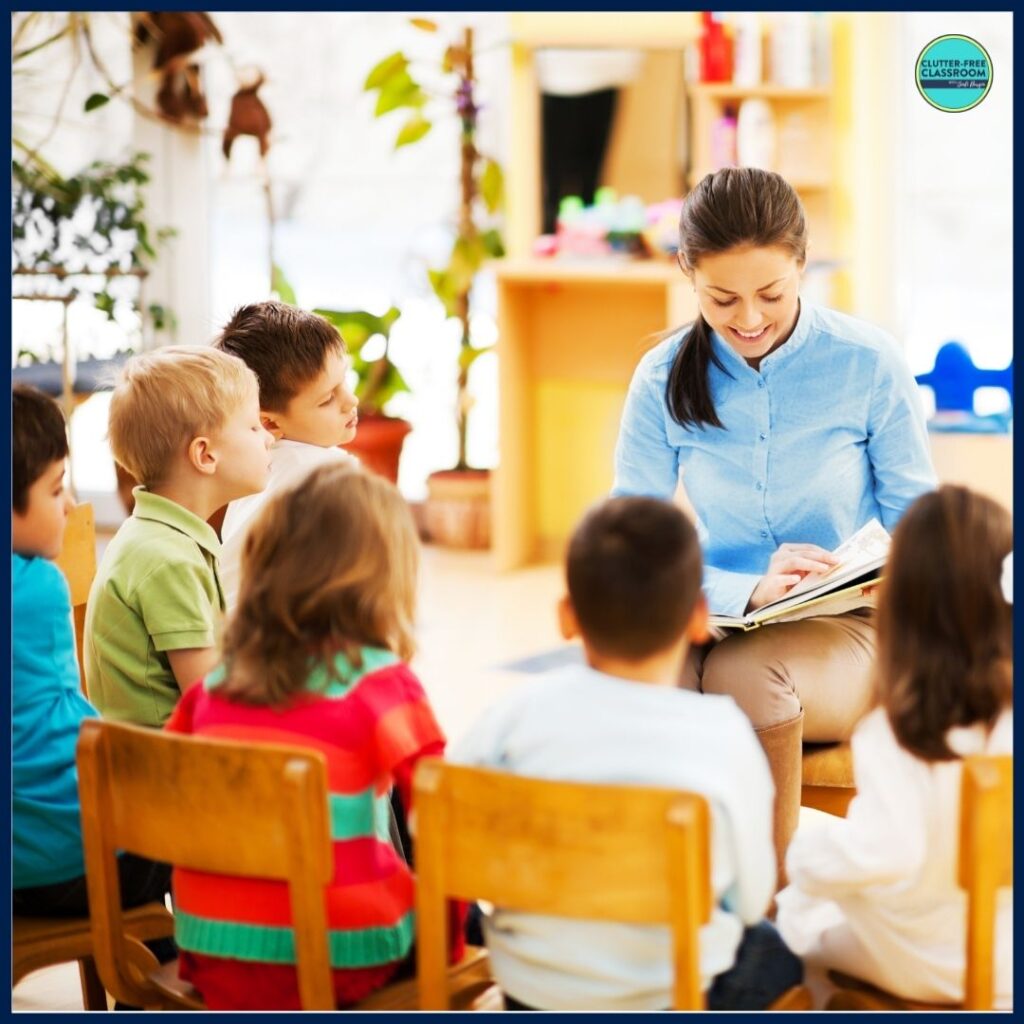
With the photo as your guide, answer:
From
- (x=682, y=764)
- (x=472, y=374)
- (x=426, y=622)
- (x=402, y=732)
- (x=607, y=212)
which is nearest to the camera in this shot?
(x=682, y=764)

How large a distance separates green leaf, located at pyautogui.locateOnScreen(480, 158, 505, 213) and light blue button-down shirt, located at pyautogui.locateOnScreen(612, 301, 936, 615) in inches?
132

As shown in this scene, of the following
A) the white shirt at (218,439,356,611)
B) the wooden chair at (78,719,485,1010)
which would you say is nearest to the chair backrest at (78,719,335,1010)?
the wooden chair at (78,719,485,1010)

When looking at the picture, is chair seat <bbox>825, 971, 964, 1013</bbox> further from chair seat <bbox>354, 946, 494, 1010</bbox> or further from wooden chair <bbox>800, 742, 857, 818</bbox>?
wooden chair <bbox>800, 742, 857, 818</bbox>

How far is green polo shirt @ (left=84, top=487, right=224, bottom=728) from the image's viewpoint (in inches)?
74.9

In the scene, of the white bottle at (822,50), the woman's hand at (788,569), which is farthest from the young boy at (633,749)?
the white bottle at (822,50)

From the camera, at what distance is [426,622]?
4.71 m

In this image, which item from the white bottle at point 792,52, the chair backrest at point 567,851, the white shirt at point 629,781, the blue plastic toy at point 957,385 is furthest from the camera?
the white bottle at point 792,52

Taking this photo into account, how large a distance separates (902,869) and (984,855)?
12 cm

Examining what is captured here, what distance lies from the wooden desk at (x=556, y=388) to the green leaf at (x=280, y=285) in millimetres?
762

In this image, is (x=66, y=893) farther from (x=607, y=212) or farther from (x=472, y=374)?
(x=472, y=374)

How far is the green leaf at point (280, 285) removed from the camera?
215 inches

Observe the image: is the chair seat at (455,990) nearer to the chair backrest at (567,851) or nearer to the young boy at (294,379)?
the chair backrest at (567,851)

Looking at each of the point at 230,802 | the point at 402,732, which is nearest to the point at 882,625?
the point at 402,732

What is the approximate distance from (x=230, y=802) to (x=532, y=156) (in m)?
4.20
